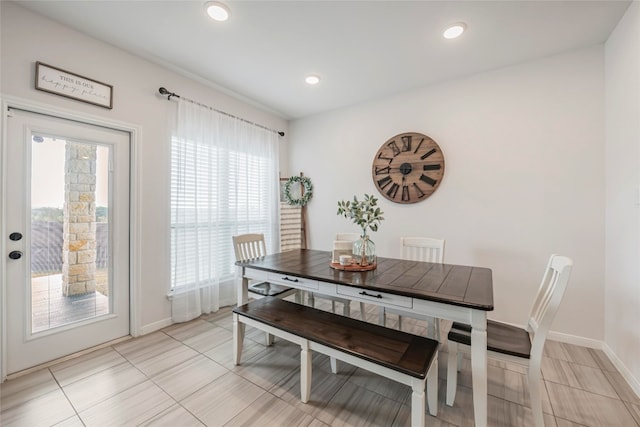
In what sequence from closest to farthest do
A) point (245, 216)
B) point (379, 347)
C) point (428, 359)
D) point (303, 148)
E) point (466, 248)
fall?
1. point (428, 359)
2. point (379, 347)
3. point (466, 248)
4. point (245, 216)
5. point (303, 148)

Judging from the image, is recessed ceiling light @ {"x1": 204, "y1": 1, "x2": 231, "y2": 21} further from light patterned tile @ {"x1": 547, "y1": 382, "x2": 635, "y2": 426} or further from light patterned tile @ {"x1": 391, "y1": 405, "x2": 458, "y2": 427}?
light patterned tile @ {"x1": 547, "y1": 382, "x2": 635, "y2": 426}

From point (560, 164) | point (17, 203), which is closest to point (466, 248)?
point (560, 164)

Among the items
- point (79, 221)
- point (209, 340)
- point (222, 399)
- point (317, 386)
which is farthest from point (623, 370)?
point (79, 221)

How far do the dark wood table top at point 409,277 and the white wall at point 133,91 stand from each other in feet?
3.83

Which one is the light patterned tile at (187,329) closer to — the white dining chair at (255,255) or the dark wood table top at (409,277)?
the white dining chair at (255,255)

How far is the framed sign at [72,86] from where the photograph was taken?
1994mm

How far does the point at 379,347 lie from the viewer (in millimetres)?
1496

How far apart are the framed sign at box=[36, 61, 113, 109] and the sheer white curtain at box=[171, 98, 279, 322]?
63cm

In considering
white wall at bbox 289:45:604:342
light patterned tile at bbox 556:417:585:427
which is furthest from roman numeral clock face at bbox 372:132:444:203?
light patterned tile at bbox 556:417:585:427

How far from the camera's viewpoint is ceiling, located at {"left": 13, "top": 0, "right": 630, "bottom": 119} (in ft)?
6.28

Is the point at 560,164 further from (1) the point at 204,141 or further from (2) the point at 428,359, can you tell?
(1) the point at 204,141

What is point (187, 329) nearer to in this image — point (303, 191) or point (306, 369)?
point (306, 369)

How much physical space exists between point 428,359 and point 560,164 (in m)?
2.38

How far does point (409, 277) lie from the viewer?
1782 mm
